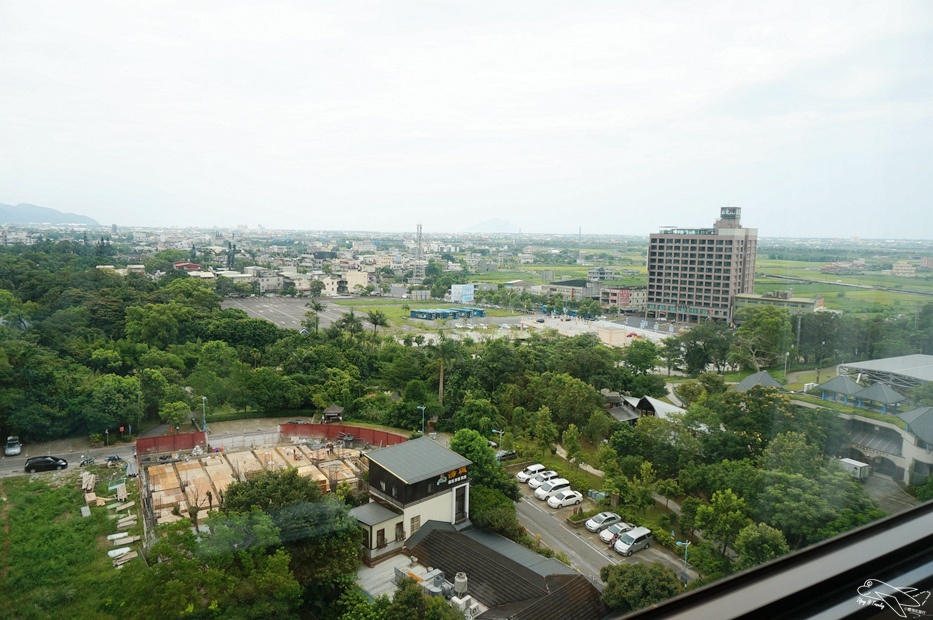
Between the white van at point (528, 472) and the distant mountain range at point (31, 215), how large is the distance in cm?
349

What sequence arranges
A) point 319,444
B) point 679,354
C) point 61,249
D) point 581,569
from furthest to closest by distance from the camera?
point 679,354, point 319,444, point 61,249, point 581,569

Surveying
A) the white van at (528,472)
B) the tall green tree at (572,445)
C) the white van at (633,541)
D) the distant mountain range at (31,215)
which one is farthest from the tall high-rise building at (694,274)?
the distant mountain range at (31,215)

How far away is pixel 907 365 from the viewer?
5.76 feet

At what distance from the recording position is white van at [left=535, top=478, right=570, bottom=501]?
164 inches

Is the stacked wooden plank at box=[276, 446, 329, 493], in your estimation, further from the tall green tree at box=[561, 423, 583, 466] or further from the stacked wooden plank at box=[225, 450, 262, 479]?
the tall green tree at box=[561, 423, 583, 466]

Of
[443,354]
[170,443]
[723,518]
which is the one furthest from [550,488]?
[170,443]

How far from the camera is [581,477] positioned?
14.6 feet

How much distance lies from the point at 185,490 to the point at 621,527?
257 cm

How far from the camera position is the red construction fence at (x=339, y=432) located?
525 centimetres

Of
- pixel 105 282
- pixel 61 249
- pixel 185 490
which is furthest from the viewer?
pixel 105 282

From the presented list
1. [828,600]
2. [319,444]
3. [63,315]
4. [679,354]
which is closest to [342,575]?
[319,444]

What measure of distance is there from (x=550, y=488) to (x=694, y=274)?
24.9ft

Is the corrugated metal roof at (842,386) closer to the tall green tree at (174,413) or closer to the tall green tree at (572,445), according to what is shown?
the tall green tree at (572,445)

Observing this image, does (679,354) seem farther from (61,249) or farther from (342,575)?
(61,249)
